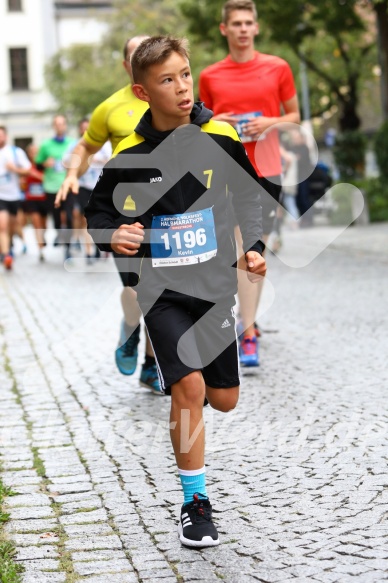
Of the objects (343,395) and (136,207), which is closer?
(136,207)

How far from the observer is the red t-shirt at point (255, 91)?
7508mm

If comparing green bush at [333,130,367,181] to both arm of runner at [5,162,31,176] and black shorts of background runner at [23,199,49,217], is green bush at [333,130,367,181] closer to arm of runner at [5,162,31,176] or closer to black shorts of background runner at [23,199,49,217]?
black shorts of background runner at [23,199,49,217]

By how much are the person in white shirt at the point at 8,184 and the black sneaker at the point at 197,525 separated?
41.5 feet

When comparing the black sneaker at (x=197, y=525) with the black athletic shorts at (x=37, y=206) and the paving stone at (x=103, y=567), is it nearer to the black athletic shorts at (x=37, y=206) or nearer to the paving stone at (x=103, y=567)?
the paving stone at (x=103, y=567)

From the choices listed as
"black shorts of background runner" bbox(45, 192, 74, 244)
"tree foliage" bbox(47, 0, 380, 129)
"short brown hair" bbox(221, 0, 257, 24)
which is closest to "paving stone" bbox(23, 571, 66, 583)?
"tree foliage" bbox(47, 0, 380, 129)

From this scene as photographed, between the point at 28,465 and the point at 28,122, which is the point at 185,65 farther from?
the point at 28,122

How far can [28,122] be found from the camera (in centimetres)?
5828

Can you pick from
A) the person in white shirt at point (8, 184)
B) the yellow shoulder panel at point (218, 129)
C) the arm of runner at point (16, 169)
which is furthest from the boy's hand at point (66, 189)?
the arm of runner at point (16, 169)

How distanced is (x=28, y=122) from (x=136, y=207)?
5530 cm

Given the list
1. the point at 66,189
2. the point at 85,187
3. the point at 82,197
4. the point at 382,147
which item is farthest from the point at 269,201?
the point at 382,147

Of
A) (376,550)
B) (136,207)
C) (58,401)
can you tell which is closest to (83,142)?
(58,401)

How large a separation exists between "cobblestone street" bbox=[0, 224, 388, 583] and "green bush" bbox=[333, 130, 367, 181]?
14.8 metres

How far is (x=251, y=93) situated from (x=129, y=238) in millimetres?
3703

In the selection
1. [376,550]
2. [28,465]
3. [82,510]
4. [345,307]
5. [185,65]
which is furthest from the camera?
[345,307]
